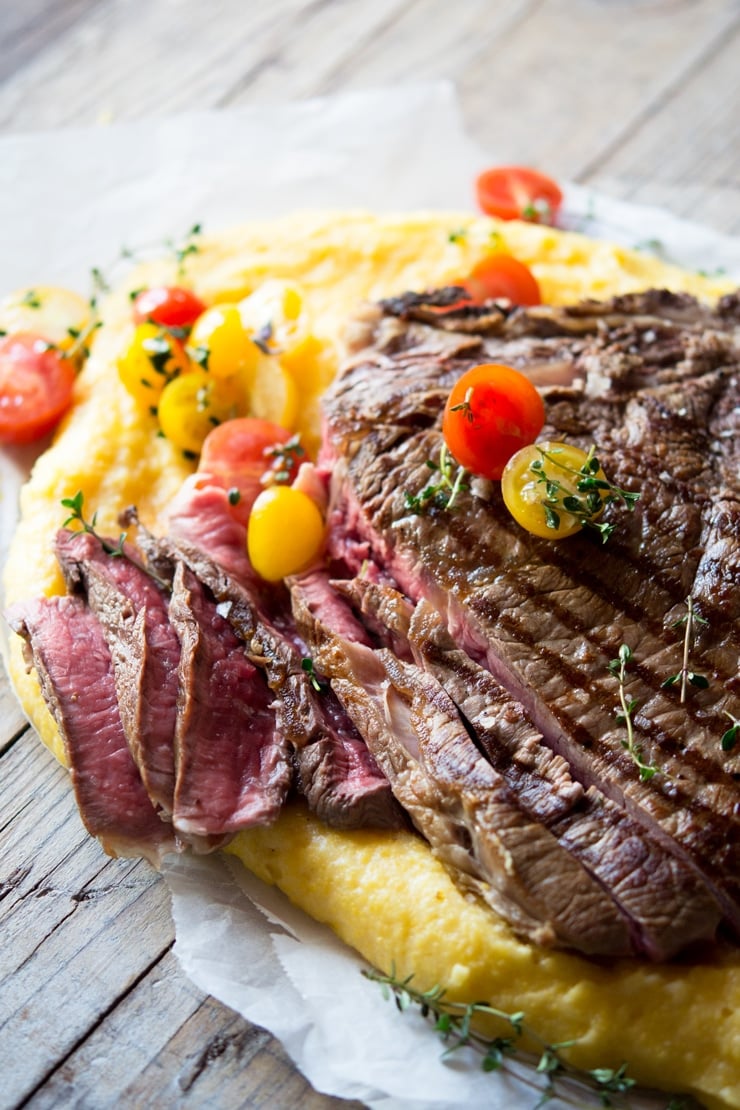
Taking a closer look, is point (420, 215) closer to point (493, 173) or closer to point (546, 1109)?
point (493, 173)

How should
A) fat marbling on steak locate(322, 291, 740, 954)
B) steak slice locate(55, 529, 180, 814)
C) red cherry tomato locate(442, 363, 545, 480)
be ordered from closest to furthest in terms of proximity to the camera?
fat marbling on steak locate(322, 291, 740, 954), steak slice locate(55, 529, 180, 814), red cherry tomato locate(442, 363, 545, 480)

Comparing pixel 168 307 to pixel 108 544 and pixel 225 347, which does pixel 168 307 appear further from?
pixel 108 544

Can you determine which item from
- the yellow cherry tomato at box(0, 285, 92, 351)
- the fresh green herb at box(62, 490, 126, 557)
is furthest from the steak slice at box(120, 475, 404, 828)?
the yellow cherry tomato at box(0, 285, 92, 351)

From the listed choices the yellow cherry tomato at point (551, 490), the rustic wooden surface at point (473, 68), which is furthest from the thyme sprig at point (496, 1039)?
the rustic wooden surface at point (473, 68)

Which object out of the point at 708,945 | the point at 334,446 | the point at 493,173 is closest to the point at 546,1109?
the point at 708,945

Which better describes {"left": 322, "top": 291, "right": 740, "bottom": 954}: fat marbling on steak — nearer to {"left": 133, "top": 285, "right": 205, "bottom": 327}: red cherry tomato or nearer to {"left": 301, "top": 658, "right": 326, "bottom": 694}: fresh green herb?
{"left": 301, "top": 658, "right": 326, "bottom": 694}: fresh green herb

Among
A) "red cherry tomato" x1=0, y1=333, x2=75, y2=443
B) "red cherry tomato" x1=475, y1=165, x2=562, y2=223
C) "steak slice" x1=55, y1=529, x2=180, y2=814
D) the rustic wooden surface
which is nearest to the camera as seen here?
"steak slice" x1=55, y1=529, x2=180, y2=814
